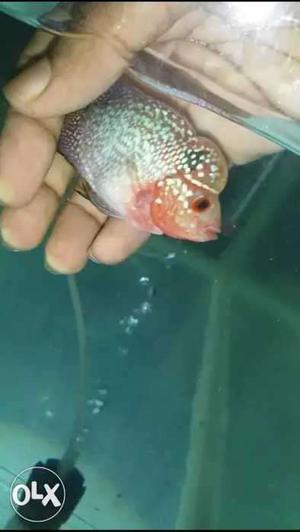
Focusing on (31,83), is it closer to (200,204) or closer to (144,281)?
(200,204)

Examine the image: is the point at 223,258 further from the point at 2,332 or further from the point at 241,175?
the point at 2,332

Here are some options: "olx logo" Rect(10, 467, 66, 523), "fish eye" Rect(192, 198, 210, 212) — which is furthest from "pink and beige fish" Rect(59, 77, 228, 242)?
"olx logo" Rect(10, 467, 66, 523)

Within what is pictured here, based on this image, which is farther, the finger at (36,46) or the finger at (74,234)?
the finger at (74,234)

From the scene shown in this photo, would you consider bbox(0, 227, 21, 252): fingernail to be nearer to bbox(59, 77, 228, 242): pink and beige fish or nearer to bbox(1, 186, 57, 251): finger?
bbox(1, 186, 57, 251): finger

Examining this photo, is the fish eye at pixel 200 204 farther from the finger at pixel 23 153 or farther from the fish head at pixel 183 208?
the finger at pixel 23 153

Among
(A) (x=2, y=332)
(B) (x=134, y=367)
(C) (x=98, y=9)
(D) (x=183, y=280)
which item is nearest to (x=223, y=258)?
(D) (x=183, y=280)

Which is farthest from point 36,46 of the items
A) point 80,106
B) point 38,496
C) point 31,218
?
point 38,496

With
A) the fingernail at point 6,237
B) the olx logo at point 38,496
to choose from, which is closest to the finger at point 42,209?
the fingernail at point 6,237
